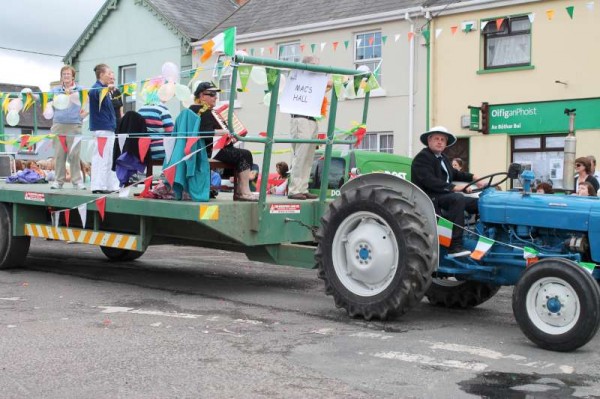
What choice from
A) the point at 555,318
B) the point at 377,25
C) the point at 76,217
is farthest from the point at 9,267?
the point at 377,25

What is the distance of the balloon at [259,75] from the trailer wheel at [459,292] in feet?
8.37

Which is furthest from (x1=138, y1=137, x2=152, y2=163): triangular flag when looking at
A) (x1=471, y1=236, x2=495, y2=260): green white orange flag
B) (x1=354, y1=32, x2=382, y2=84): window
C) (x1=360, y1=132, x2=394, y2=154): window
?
(x1=354, y1=32, x2=382, y2=84): window

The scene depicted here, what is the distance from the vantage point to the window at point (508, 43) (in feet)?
63.1

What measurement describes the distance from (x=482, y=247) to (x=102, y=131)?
5030 mm

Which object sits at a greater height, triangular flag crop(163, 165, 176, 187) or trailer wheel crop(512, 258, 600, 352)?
triangular flag crop(163, 165, 176, 187)

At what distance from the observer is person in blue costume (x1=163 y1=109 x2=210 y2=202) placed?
25.3ft

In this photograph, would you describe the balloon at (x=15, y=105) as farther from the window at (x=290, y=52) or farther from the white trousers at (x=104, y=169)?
the window at (x=290, y=52)

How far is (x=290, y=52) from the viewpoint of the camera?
23734 mm

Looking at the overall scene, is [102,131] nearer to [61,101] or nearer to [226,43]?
[61,101]

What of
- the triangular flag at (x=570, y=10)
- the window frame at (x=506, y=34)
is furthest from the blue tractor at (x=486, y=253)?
the window frame at (x=506, y=34)

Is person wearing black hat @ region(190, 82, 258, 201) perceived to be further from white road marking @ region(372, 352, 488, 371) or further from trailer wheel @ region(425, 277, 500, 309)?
white road marking @ region(372, 352, 488, 371)

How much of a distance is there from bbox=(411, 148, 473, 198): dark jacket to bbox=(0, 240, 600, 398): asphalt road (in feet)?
3.88

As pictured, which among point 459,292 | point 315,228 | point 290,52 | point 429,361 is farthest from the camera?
point 290,52

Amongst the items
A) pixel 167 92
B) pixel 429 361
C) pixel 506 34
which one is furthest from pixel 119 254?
pixel 506 34
